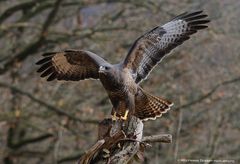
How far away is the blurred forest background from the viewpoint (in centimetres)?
1276

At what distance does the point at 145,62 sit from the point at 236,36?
376 inches

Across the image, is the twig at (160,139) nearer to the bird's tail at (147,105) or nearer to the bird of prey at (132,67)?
the bird of prey at (132,67)

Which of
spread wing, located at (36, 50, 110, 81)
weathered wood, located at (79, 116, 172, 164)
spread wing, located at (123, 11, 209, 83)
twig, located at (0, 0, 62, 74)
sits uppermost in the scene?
twig, located at (0, 0, 62, 74)

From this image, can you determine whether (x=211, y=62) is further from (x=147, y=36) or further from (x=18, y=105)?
(x=147, y=36)

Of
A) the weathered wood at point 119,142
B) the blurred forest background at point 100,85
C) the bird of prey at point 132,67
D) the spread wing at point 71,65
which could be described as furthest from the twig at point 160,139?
the blurred forest background at point 100,85

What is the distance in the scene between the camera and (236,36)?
14.6 meters

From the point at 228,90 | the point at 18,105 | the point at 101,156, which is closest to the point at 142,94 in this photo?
the point at 101,156

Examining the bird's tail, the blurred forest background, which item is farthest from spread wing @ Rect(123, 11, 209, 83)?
the blurred forest background

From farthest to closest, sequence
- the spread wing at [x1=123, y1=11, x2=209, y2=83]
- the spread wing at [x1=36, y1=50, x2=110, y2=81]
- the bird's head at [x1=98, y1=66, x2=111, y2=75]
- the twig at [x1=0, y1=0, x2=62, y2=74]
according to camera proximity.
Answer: the twig at [x1=0, y1=0, x2=62, y2=74], the spread wing at [x1=123, y1=11, x2=209, y2=83], the spread wing at [x1=36, y1=50, x2=110, y2=81], the bird's head at [x1=98, y1=66, x2=111, y2=75]

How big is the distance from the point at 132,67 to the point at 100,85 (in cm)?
957

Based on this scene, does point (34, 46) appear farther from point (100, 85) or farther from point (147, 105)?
point (147, 105)

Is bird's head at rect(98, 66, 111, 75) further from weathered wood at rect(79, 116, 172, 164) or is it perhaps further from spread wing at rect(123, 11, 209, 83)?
weathered wood at rect(79, 116, 172, 164)

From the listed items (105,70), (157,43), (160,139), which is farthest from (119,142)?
(157,43)

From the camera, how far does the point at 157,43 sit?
220 inches
